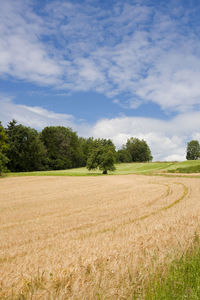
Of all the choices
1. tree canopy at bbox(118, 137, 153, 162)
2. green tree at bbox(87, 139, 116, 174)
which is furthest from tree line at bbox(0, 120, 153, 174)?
tree canopy at bbox(118, 137, 153, 162)

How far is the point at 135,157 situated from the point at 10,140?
3305 inches

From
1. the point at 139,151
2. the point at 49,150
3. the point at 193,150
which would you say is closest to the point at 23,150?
the point at 49,150

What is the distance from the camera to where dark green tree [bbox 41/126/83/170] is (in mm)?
80312

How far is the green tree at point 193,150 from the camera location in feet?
401

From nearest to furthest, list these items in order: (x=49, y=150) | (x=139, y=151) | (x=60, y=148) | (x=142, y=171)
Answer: (x=142, y=171) → (x=49, y=150) → (x=60, y=148) → (x=139, y=151)

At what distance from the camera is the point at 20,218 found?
378 inches

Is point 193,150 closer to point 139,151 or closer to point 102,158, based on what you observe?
point 139,151

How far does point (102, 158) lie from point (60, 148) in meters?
36.3

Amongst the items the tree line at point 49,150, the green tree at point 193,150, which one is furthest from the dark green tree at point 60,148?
the green tree at point 193,150

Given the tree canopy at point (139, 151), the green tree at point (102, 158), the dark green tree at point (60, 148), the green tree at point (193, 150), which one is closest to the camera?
the green tree at point (102, 158)

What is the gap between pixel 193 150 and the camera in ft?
406

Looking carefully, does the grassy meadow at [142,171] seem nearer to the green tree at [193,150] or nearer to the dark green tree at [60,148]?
the dark green tree at [60,148]

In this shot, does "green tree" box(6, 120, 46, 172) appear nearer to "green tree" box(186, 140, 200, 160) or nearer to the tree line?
the tree line

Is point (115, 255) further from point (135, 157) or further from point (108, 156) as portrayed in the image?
point (135, 157)
